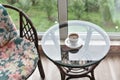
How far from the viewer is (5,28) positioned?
1969mm

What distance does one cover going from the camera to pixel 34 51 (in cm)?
196

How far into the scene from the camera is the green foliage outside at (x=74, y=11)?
2.51 meters

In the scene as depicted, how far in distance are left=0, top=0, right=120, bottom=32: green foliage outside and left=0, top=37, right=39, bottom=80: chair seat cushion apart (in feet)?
2.02

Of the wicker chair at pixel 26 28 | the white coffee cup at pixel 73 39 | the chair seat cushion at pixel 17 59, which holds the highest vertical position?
the wicker chair at pixel 26 28

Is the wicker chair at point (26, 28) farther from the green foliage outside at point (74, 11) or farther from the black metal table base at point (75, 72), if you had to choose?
the green foliage outside at point (74, 11)

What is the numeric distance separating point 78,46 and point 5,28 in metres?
0.60

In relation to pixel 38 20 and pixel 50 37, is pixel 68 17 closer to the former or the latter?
pixel 38 20

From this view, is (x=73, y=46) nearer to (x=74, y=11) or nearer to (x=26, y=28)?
(x=26, y=28)

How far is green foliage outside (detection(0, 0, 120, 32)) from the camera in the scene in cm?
251

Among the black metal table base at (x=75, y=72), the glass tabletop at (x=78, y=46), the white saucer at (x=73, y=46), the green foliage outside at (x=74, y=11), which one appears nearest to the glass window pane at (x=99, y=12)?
the green foliage outside at (x=74, y=11)

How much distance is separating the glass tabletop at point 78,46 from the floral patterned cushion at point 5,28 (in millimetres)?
272

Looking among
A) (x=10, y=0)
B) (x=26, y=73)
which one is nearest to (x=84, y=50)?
(x=26, y=73)

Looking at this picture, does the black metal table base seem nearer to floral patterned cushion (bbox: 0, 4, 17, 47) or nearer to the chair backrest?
the chair backrest

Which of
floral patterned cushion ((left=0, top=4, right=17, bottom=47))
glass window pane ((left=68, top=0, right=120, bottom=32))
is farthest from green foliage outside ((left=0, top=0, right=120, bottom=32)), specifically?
floral patterned cushion ((left=0, top=4, right=17, bottom=47))
